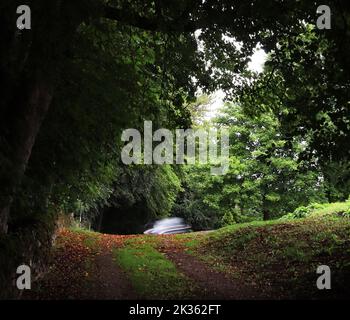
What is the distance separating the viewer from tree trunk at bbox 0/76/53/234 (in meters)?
8.30

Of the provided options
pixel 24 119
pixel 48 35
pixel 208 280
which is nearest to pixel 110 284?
pixel 208 280

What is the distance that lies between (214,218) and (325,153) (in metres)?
31.1

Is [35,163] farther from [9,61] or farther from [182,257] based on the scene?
[182,257]

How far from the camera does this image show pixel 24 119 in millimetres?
8477

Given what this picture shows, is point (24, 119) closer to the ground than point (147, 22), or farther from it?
closer to the ground

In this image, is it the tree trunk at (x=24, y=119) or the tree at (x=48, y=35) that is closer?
the tree at (x=48, y=35)

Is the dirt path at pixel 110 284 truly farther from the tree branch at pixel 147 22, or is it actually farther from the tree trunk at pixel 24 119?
the tree branch at pixel 147 22

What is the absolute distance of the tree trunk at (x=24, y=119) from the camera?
27.2ft

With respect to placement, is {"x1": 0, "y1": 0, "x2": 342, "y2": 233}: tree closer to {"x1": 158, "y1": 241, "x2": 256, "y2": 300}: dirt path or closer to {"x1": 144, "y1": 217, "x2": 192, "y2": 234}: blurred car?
{"x1": 158, "y1": 241, "x2": 256, "y2": 300}: dirt path

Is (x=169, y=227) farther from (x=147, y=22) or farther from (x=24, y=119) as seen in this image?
(x=24, y=119)

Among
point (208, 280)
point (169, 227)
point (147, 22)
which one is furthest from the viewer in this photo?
point (169, 227)

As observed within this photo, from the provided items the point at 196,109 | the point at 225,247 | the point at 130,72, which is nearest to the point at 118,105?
the point at 130,72

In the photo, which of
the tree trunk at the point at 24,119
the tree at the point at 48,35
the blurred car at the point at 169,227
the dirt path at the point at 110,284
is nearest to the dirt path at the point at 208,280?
the dirt path at the point at 110,284

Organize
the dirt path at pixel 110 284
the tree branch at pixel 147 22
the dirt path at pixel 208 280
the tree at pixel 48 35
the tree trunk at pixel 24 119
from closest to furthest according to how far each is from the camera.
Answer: the tree at pixel 48 35, the tree branch at pixel 147 22, the tree trunk at pixel 24 119, the dirt path at pixel 110 284, the dirt path at pixel 208 280
